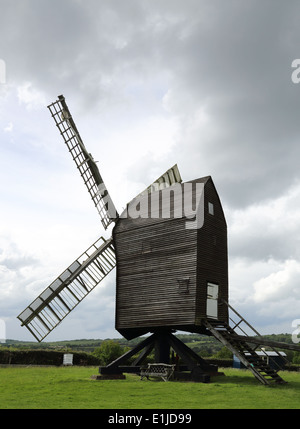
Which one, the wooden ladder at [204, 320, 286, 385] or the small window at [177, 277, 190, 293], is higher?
the small window at [177, 277, 190, 293]

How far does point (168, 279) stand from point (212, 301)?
8.18 ft

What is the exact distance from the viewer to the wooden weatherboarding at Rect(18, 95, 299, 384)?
2133 cm

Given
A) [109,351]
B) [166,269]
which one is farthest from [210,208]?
[109,351]

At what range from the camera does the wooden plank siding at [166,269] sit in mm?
21453

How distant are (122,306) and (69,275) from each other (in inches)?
154

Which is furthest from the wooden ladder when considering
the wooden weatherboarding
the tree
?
the tree

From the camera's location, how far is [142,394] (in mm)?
17250

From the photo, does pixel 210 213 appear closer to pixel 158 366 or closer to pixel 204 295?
pixel 204 295

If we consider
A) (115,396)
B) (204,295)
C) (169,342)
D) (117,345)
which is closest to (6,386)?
(115,396)

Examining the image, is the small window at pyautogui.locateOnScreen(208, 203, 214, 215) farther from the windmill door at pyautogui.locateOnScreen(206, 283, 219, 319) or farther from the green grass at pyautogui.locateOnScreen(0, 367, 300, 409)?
the green grass at pyautogui.locateOnScreen(0, 367, 300, 409)

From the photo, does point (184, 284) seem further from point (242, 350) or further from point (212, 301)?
point (242, 350)

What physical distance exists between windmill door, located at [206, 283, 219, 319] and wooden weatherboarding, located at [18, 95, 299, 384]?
5 centimetres

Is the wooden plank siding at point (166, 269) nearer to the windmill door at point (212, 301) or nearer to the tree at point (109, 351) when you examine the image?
the windmill door at point (212, 301)

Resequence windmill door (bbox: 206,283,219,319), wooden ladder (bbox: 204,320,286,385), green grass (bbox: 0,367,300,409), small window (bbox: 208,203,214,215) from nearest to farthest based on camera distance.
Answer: green grass (bbox: 0,367,300,409)
wooden ladder (bbox: 204,320,286,385)
windmill door (bbox: 206,283,219,319)
small window (bbox: 208,203,214,215)
